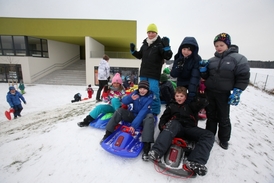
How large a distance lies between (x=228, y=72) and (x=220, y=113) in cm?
73

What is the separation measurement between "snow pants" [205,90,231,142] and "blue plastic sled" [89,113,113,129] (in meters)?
2.18

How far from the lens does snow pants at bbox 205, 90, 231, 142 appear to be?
2.29 m

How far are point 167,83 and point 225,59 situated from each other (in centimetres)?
191

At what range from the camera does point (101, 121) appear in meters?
3.04

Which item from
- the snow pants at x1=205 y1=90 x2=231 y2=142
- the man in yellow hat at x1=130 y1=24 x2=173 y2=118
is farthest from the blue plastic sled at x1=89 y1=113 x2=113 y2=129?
the snow pants at x1=205 y1=90 x2=231 y2=142

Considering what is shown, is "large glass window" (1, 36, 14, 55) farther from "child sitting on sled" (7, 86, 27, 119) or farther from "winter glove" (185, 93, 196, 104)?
"winter glove" (185, 93, 196, 104)

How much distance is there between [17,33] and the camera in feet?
45.5

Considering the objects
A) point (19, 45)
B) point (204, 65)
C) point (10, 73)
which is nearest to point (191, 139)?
point (204, 65)

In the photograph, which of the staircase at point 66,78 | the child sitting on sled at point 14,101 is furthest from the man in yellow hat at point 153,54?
the staircase at point 66,78

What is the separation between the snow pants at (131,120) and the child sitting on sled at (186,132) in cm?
19

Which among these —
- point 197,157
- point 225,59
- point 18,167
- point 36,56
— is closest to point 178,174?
point 197,157

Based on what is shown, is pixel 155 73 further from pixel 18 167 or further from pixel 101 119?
pixel 18 167

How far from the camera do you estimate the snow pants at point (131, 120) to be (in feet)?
7.14

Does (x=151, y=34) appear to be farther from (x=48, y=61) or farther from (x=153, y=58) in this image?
(x=48, y=61)
